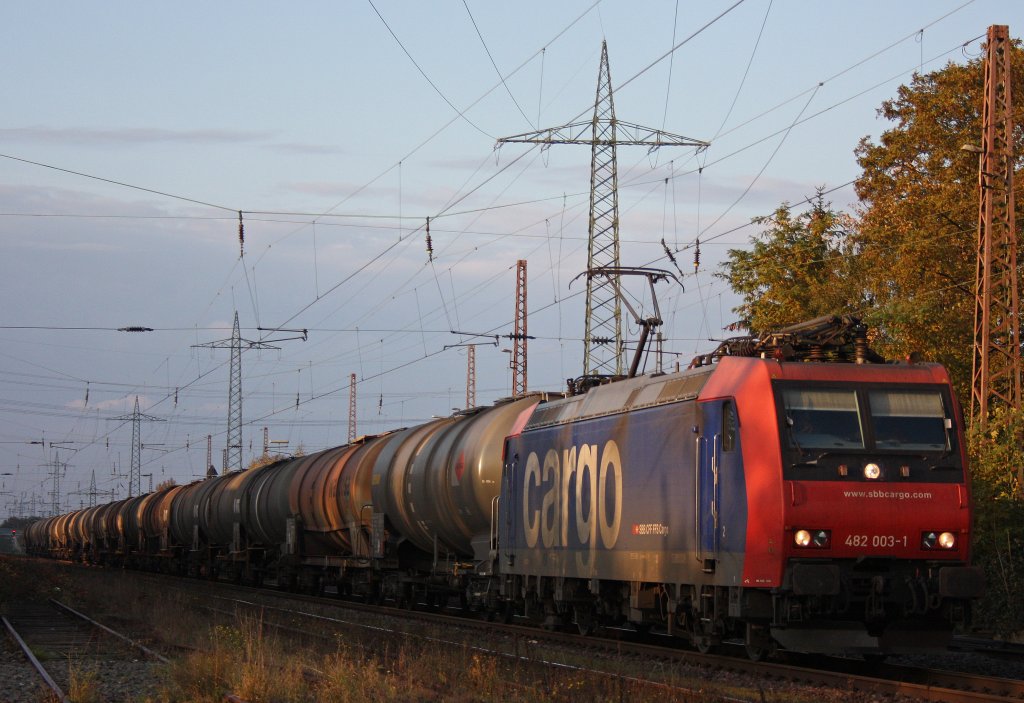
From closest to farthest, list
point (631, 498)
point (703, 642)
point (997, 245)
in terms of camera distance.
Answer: point (703, 642) < point (631, 498) < point (997, 245)

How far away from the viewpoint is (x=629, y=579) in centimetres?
1661

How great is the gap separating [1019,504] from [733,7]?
943 centimetres

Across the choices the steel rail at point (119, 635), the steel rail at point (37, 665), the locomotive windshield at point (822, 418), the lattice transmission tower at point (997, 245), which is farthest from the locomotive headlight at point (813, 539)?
the lattice transmission tower at point (997, 245)

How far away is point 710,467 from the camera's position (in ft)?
47.7

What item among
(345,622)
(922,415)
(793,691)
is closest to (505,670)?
(793,691)

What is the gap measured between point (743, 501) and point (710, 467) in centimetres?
84

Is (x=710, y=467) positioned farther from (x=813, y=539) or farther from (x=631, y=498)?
(x=631, y=498)

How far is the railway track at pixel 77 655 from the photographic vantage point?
47.2 feet

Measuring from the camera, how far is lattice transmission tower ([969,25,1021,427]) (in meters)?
22.1

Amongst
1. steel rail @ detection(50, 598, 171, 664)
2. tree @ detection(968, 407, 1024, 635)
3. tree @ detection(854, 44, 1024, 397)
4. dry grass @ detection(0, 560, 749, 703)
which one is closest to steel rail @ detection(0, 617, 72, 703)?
dry grass @ detection(0, 560, 749, 703)

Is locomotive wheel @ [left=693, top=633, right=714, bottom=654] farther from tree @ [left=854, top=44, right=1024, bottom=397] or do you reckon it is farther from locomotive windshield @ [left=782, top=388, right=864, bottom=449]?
tree @ [left=854, top=44, right=1024, bottom=397]

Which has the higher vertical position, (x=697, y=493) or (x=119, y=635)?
(x=697, y=493)

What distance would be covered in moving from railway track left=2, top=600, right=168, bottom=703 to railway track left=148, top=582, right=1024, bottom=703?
10.6 feet

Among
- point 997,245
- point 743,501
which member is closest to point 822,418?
point 743,501
